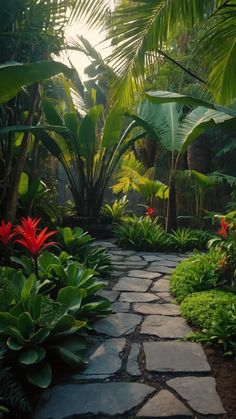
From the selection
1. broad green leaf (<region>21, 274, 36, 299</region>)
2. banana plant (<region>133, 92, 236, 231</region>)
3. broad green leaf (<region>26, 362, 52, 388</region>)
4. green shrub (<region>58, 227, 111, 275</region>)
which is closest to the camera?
broad green leaf (<region>26, 362, 52, 388</region>)

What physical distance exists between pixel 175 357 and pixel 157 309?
3.15 ft

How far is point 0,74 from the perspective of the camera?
2.58 metres

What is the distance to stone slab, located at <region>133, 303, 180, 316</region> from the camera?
3.45 metres

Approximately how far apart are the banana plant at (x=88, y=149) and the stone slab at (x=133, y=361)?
193 inches

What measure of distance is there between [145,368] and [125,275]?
2.37 metres

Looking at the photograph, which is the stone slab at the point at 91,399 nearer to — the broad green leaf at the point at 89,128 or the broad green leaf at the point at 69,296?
the broad green leaf at the point at 69,296

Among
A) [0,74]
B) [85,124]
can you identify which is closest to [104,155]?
[85,124]

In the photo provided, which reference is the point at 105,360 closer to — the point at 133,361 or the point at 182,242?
the point at 133,361

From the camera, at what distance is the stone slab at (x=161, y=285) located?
4211 millimetres

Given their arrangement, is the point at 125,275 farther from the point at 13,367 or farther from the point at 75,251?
the point at 13,367

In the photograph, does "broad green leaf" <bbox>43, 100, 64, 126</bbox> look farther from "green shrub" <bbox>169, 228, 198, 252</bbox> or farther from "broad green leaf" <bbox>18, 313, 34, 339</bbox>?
"broad green leaf" <bbox>18, 313, 34, 339</bbox>

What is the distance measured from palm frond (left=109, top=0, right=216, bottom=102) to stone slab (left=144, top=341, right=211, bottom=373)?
263 centimetres

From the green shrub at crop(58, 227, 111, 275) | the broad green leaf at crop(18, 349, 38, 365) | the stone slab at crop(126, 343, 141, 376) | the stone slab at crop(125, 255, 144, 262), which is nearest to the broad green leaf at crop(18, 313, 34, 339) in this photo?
the broad green leaf at crop(18, 349, 38, 365)

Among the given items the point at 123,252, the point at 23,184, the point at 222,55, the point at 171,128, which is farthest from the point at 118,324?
the point at 171,128
